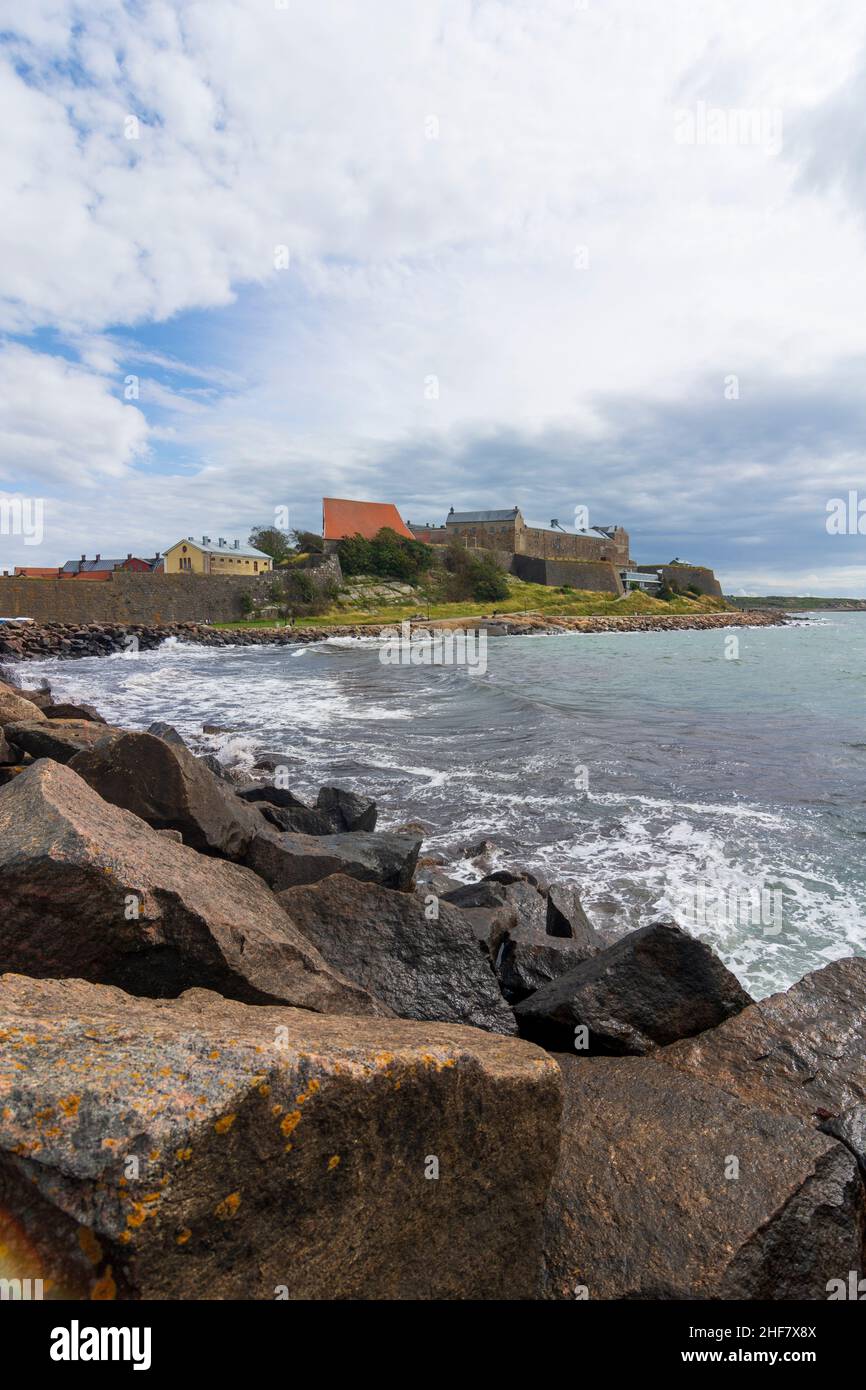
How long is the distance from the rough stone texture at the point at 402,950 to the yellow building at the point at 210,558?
83966 millimetres

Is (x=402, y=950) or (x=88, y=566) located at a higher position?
(x=88, y=566)

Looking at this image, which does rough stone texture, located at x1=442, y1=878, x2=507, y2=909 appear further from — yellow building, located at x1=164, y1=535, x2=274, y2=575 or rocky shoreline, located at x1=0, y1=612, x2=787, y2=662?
yellow building, located at x1=164, y1=535, x2=274, y2=575

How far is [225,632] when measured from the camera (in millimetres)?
61219

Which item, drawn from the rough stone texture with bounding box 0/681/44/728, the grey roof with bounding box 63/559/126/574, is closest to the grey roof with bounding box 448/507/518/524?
the grey roof with bounding box 63/559/126/574

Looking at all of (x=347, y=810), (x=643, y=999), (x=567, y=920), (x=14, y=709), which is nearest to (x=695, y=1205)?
(x=643, y=999)

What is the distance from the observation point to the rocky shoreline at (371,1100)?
1.89 meters

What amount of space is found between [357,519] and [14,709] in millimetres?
92460

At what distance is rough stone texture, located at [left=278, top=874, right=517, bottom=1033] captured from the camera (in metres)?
4.62

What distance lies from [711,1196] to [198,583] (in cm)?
7140

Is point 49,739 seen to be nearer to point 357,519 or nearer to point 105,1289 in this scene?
point 105,1289

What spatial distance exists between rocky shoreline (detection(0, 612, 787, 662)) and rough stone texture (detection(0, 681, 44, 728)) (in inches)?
A: 1278

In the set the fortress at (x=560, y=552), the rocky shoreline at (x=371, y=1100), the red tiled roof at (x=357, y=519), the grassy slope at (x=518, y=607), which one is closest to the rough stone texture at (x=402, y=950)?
the rocky shoreline at (x=371, y=1100)
